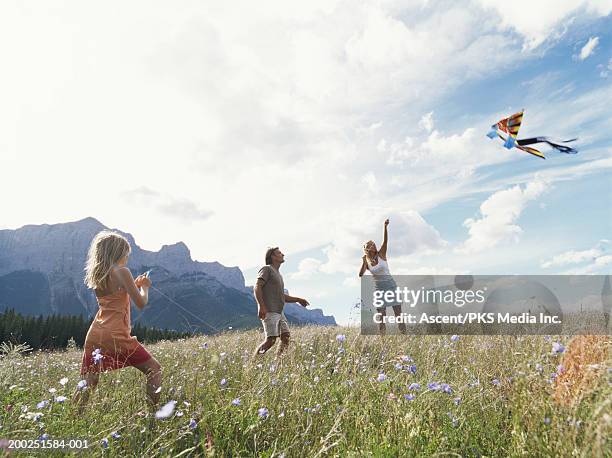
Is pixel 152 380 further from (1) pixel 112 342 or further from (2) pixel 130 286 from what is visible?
(2) pixel 130 286

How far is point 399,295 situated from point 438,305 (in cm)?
235

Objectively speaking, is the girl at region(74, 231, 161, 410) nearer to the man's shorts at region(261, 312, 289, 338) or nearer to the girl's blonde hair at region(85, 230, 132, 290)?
the girl's blonde hair at region(85, 230, 132, 290)

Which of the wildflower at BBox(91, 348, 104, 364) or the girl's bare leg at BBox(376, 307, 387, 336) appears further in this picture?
the girl's bare leg at BBox(376, 307, 387, 336)

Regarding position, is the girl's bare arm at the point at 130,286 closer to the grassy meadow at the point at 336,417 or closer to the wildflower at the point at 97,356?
the wildflower at the point at 97,356

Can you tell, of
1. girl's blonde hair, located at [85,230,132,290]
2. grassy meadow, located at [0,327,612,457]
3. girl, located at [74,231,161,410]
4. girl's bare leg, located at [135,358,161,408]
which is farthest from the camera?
girl's blonde hair, located at [85,230,132,290]

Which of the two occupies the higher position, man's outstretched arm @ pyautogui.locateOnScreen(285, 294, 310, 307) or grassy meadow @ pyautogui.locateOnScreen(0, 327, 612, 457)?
man's outstretched arm @ pyautogui.locateOnScreen(285, 294, 310, 307)

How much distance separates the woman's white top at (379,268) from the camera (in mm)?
9523

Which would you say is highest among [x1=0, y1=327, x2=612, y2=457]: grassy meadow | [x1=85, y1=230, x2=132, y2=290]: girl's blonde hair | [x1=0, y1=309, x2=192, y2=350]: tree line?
[x1=85, y1=230, x2=132, y2=290]: girl's blonde hair

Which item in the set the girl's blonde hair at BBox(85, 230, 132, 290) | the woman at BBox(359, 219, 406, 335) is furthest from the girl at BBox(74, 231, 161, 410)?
the woman at BBox(359, 219, 406, 335)

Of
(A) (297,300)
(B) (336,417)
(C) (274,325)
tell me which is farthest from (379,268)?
(B) (336,417)

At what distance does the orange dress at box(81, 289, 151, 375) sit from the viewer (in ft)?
13.4

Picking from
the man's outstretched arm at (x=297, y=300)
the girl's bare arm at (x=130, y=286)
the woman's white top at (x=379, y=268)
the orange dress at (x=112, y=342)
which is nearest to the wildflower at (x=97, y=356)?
the orange dress at (x=112, y=342)

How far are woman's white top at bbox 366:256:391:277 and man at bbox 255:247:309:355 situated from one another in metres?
2.52

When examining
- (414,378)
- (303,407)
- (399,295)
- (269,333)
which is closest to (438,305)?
(399,295)
